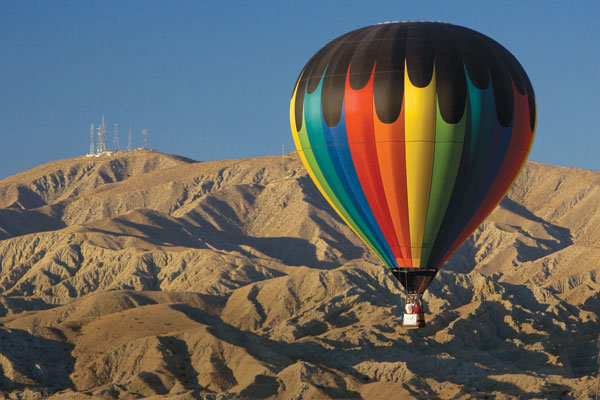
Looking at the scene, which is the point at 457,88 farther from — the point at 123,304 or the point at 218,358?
the point at 123,304

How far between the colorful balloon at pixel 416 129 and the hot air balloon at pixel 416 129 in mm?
40

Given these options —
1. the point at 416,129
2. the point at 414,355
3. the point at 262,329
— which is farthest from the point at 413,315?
the point at 262,329

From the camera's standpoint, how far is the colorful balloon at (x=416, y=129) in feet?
170

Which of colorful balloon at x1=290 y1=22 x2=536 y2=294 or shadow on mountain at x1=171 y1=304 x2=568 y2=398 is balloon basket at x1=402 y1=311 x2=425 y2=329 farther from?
shadow on mountain at x1=171 y1=304 x2=568 y2=398

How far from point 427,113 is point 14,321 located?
3272 inches

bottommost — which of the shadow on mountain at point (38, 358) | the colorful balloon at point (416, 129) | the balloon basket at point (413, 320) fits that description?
the balloon basket at point (413, 320)

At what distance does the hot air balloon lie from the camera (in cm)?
5172

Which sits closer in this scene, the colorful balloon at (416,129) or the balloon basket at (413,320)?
the balloon basket at (413,320)

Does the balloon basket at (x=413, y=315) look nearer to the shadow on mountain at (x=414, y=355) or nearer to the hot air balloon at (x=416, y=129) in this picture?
the hot air balloon at (x=416, y=129)

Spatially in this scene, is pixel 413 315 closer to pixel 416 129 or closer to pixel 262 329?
pixel 416 129

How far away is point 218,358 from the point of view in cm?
10694

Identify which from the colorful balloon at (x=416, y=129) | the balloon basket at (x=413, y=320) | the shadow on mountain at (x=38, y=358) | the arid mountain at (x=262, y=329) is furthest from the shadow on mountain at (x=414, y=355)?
the balloon basket at (x=413, y=320)

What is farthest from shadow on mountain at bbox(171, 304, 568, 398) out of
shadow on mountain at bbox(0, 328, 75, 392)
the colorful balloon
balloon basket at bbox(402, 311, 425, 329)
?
balloon basket at bbox(402, 311, 425, 329)

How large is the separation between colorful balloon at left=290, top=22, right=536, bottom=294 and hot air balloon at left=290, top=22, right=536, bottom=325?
0.13 feet
